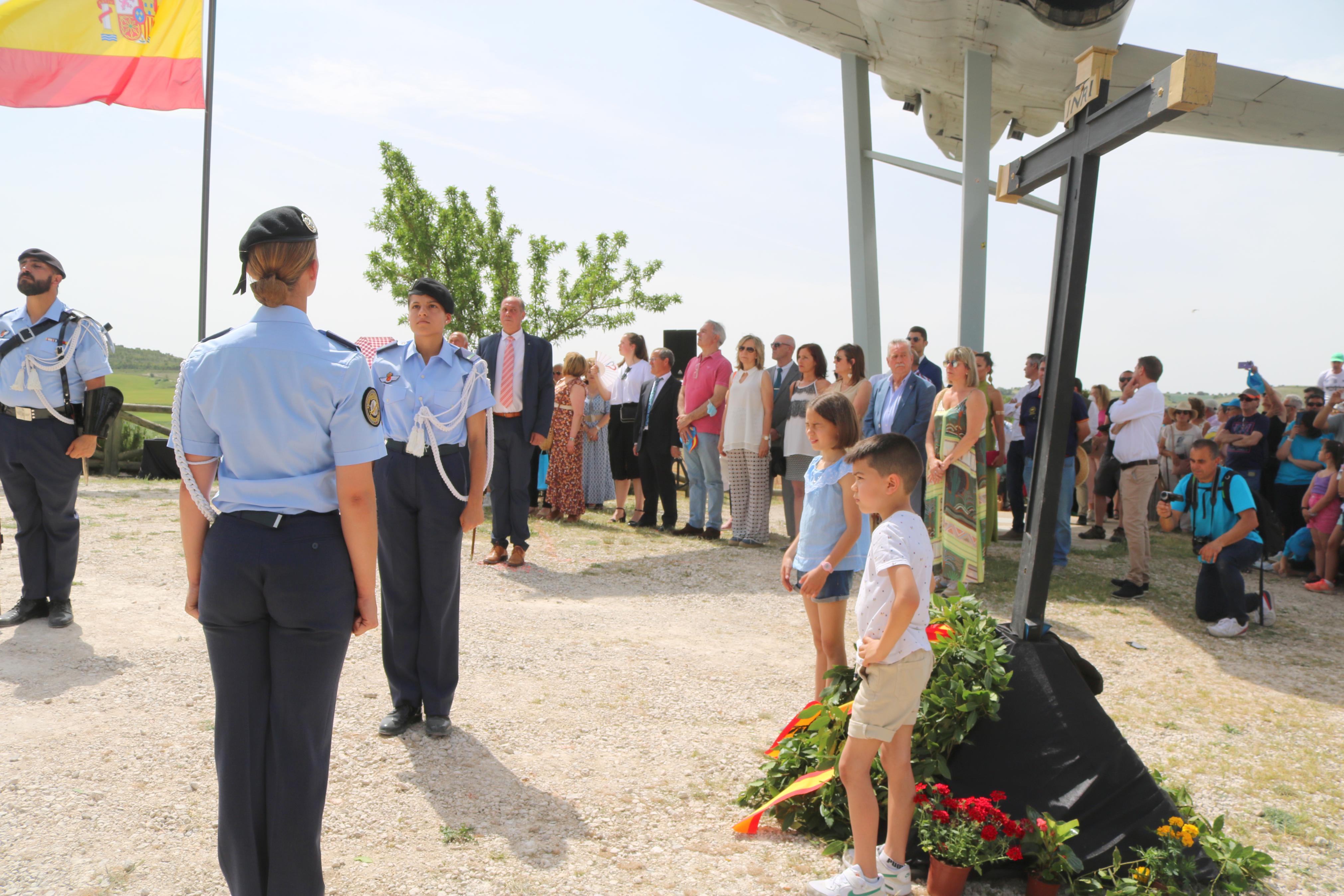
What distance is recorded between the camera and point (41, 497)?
536 centimetres

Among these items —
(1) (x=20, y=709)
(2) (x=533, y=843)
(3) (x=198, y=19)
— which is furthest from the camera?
(3) (x=198, y=19)

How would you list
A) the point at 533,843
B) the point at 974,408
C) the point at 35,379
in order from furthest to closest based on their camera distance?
1. the point at 974,408
2. the point at 35,379
3. the point at 533,843

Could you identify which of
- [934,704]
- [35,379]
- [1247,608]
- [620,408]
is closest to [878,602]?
[934,704]

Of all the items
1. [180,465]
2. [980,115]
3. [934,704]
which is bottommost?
[934,704]

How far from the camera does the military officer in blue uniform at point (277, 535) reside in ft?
7.26

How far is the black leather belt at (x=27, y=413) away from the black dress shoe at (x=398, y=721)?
305cm

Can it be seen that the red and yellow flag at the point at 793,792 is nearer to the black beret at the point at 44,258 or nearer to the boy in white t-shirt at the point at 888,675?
the boy in white t-shirt at the point at 888,675

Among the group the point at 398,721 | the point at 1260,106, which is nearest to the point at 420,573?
the point at 398,721

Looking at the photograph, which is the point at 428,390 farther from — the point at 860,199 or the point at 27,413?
the point at 860,199

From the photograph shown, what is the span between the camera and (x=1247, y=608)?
674 cm

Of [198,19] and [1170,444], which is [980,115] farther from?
[198,19]

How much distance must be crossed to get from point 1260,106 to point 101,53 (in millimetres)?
15889

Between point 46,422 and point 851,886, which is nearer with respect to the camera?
point 851,886

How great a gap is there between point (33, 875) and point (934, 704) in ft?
9.94
